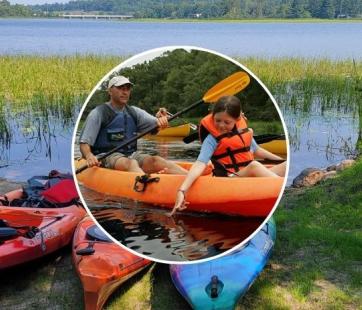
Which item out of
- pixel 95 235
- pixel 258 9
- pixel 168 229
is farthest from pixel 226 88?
pixel 258 9

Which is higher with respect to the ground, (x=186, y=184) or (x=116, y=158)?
(x=116, y=158)

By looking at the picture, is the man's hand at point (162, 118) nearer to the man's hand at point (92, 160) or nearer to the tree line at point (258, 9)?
the man's hand at point (92, 160)

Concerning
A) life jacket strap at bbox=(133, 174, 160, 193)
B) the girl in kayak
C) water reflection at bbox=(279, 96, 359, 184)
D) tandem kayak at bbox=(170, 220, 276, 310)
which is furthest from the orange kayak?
water reflection at bbox=(279, 96, 359, 184)

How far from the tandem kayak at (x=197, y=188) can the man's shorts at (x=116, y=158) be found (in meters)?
0.02

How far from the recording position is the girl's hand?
2.43m

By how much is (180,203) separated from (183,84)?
1.62 ft

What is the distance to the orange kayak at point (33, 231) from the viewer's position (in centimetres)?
427

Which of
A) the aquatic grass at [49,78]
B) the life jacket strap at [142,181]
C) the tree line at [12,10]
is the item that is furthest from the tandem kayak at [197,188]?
the tree line at [12,10]

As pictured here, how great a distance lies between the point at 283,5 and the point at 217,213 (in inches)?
2983

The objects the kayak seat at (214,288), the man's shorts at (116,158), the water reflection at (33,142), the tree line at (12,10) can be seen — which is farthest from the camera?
the tree line at (12,10)

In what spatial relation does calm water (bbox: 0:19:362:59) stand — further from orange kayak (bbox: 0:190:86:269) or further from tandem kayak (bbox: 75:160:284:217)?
tandem kayak (bbox: 75:160:284:217)

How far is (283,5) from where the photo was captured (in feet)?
246

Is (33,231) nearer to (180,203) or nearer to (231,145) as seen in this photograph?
(180,203)

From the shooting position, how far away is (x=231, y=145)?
7.55 feet
